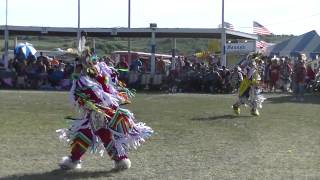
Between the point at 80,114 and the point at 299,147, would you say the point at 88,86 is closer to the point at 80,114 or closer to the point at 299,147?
the point at 80,114

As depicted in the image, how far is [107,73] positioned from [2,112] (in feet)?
30.1

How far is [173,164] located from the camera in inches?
377

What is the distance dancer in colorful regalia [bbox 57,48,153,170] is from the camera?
8.88 m

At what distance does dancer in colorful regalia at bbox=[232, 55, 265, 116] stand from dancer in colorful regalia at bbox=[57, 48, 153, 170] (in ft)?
29.4

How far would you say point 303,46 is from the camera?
39531mm

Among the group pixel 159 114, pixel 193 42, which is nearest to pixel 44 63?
pixel 159 114

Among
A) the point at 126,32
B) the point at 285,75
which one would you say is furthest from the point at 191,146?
the point at 126,32

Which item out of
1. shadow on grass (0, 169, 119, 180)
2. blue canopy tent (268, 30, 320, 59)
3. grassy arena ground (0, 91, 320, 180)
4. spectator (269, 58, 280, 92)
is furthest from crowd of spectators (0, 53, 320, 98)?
shadow on grass (0, 169, 119, 180)

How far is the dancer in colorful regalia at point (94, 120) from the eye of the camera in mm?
8875

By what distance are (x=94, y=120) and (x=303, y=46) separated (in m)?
32.1

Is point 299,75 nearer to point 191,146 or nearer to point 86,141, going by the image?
point 191,146

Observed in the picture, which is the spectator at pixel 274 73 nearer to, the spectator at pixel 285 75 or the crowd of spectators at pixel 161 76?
the crowd of spectators at pixel 161 76

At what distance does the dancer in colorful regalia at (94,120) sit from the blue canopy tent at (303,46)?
97.9ft

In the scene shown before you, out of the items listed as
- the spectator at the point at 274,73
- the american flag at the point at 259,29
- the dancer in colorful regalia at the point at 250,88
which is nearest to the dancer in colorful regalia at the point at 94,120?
the dancer in colorful regalia at the point at 250,88
